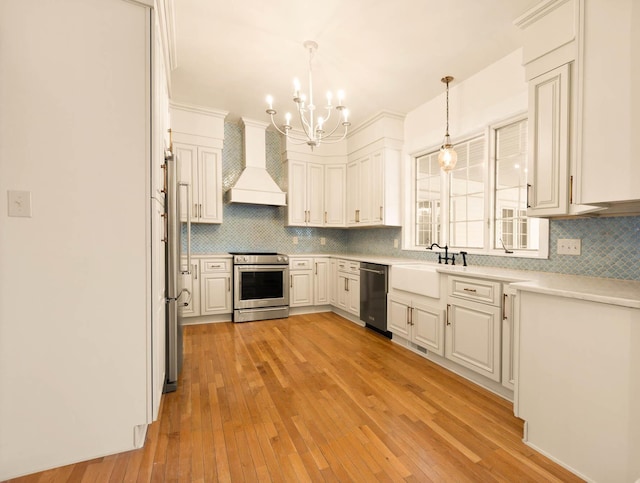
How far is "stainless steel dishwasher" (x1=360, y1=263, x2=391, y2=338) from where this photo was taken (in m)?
3.57

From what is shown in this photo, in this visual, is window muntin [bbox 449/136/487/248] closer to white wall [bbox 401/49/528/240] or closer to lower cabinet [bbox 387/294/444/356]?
white wall [bbox 401/49/528/240]

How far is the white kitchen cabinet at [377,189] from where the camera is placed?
4094mm

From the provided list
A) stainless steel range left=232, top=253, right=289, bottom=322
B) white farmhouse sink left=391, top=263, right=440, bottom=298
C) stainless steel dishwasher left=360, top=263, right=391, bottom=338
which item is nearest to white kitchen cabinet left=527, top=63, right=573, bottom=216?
white farmhouse sink left=391, top=263, right=440, bottom=298

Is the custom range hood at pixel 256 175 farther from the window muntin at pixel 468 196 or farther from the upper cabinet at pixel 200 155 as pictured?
the window muntin at pixel 468 196

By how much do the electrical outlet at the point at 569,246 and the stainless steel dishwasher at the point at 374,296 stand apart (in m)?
1.64

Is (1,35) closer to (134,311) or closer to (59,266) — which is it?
(59,266)

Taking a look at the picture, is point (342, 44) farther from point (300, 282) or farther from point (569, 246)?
point (300, 282)

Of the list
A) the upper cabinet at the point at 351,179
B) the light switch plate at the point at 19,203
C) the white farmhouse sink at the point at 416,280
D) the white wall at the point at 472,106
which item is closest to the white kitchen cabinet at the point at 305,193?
the upper cabinet at the point at 351,179

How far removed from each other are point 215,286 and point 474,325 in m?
3.16

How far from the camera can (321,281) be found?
4750mm

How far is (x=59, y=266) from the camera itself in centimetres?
150

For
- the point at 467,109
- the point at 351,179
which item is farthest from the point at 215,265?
the point at 467,109

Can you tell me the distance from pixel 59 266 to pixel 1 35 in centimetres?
110

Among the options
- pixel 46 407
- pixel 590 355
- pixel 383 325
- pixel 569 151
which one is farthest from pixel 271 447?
pixel 569 151
